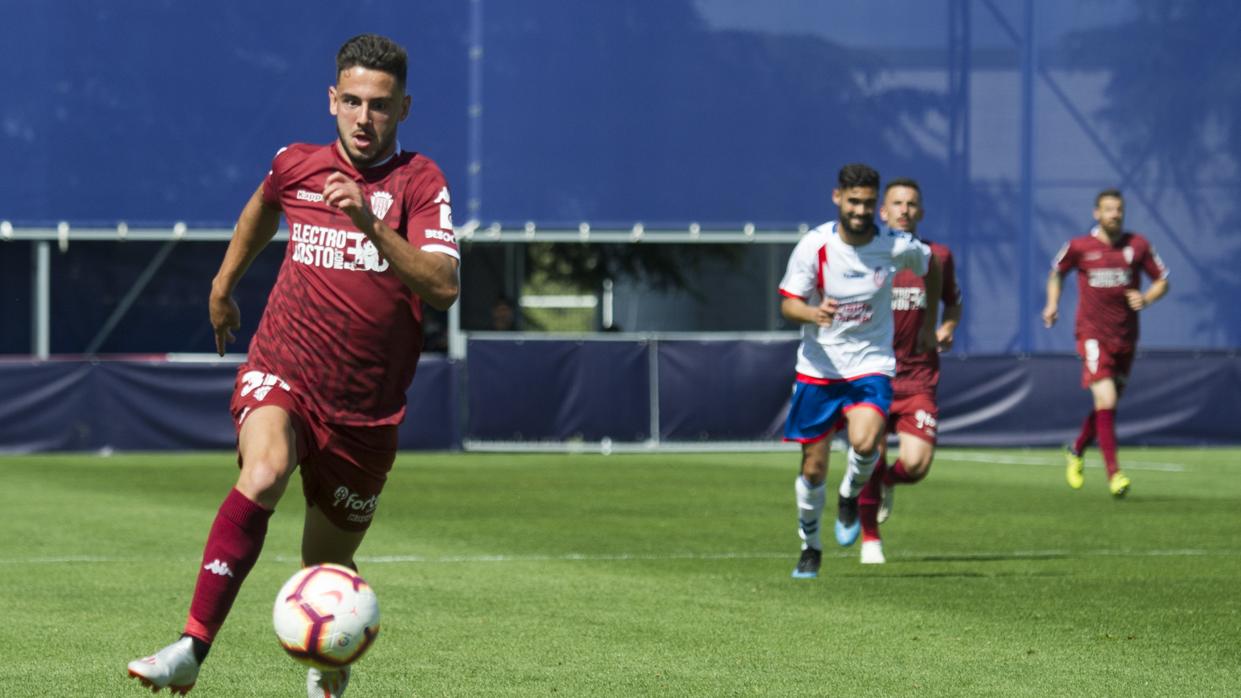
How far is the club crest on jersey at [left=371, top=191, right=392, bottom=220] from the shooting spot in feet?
20.7

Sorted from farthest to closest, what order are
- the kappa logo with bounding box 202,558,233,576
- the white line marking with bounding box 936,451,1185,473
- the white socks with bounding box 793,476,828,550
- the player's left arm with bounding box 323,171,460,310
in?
1. the white line marking with bounding box 936,451,1185,473
2. the white socks with bounding box 793,476,828,550
3. the kappa logo with bounding box 202,558,233,576
4. the player's left arm with bounding box 323,171,460,310

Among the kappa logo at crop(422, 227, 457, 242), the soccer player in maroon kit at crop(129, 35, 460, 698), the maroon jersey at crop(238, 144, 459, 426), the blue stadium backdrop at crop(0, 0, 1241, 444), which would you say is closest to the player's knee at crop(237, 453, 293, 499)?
the soccer player in maroon kit at crop(129, 35, 460, 698)

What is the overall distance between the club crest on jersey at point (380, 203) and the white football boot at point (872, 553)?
19.1 ft

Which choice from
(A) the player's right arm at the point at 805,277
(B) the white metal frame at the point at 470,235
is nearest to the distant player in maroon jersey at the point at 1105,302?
(A) the player's right arm at the point at 805,277

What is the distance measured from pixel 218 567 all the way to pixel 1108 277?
520 inches

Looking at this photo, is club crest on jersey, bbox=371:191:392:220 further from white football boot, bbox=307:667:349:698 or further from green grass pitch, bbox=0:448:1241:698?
green grass pitch, bbox=0:448:1241:698

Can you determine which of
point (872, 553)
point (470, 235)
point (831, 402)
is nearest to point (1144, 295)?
point (872, 553)

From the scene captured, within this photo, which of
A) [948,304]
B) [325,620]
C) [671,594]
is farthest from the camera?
[948,304]

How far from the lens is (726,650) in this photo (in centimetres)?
787

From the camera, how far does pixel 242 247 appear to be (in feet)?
22.2

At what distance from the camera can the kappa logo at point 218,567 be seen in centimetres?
589

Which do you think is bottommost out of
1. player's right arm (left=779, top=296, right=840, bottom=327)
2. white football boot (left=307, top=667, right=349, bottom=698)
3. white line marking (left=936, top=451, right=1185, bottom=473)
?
white line marking (left=936, top=451, right=1185, bottom=473)

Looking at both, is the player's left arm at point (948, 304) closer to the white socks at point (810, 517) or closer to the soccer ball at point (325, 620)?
the white socks at point (810, 517)

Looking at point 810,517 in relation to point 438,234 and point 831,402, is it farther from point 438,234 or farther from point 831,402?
point 438,234
